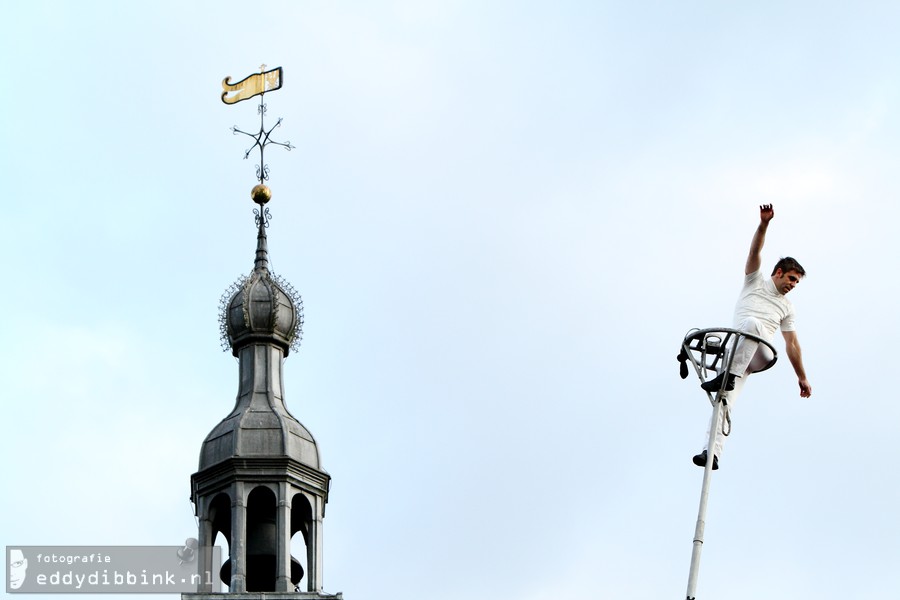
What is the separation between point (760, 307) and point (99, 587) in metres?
33.6

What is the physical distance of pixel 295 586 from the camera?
74.1m

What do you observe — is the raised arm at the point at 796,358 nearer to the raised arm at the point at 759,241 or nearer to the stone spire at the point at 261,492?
the raised arm at the point at 759,241

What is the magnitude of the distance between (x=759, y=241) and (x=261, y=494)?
33.7 metres

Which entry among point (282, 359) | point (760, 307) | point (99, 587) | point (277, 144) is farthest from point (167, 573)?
point (760, 307)

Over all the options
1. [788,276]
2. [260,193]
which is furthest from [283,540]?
[788,276]

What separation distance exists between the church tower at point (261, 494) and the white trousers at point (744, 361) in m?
30.5

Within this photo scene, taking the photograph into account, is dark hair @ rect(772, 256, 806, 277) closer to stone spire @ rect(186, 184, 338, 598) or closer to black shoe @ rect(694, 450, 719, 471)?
black shoe @ rect(694, 450, 719, 471)

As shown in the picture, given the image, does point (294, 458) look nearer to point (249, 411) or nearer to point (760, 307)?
point (249, 411)

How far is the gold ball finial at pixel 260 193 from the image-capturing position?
8256 cm

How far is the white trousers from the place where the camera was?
42812 millimetres

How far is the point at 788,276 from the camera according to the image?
4400cm

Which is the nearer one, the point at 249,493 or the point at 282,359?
the point at 249,493

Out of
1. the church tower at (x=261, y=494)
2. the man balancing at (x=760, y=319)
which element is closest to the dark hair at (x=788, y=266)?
the man balancing at (x=760, y=319)

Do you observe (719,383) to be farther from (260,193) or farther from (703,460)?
(260,193)
